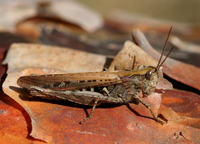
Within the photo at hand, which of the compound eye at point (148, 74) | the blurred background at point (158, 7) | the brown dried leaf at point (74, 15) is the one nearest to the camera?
the compound eye at point (148, 74)

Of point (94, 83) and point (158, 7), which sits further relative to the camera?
point (158, 7)

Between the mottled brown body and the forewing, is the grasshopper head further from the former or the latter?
the forewing

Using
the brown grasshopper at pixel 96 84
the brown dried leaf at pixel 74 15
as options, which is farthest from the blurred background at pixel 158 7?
the brown grasshopper at pixel 96 84

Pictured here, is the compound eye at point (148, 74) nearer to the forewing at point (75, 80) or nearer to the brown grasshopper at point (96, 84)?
the brown grasshopper at point (96, 84)

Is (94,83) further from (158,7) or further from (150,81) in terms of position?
(158,7)

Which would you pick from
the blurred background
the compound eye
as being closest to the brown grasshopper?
the compound eye

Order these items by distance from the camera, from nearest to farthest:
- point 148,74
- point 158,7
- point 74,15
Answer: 1. point 148,74
2. point 74,15
3. point 158,7

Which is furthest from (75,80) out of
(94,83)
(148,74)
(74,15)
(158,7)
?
(158,7)

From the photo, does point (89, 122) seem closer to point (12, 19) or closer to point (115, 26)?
point (12, 19)
